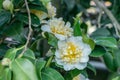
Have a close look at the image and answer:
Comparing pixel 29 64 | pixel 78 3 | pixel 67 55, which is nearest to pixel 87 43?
pixel 67 55

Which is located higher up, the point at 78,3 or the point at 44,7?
the point at 44,7

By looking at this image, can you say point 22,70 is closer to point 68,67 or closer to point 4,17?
point 68,67

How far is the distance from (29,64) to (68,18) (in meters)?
0.94

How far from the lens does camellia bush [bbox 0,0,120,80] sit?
75 cm

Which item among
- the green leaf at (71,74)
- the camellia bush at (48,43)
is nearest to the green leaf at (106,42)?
the camellia bush at (48,43)

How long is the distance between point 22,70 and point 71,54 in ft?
0.54

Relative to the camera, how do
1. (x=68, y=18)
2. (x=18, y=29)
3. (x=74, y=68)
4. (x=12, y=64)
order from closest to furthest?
(x=12, y=64) < (x=74, y=68) < (x=18, y=29) < (x=68, y=18)

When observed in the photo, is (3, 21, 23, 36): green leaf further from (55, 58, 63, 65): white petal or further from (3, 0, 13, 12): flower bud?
(55, 58, 63, 65): white petal

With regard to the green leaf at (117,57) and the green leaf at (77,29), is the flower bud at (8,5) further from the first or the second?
the green leaf at (117,57)

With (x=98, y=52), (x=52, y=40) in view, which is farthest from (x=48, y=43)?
(x=98, y=52)

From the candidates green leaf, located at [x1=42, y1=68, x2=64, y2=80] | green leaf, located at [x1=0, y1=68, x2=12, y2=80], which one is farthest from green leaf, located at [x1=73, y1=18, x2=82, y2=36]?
green leaf, located at [x1=0, y1=68, x2=12, y2=80]

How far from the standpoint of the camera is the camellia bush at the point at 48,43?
0.75 meters

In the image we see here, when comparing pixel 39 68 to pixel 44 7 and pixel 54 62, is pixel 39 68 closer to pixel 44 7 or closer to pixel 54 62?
pixel 54 62

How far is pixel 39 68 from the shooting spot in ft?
2.56
